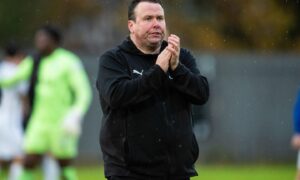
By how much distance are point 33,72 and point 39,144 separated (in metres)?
0.98

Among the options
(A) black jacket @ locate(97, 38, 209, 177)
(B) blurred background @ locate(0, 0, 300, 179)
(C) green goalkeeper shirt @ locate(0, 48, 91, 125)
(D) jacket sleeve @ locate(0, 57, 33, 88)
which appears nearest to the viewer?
(A) black jacket @ locate(97, 38, 209, 177)

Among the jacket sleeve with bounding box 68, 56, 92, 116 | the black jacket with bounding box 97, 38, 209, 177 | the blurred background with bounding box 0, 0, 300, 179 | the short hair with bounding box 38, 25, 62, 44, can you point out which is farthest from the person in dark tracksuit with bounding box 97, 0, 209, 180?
the blurred background with bounding box 0, 0, 300, 179

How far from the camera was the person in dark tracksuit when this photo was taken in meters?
9.05

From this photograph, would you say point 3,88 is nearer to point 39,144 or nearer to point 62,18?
point 39,144

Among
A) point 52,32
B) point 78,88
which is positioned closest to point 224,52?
point 78,88

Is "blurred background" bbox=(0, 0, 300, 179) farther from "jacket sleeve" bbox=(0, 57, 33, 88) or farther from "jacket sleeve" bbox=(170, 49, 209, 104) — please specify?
"jacket sleeve" bbox=(170, 49, 209, 104)

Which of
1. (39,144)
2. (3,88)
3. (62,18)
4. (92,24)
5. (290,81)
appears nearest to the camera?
(39,144)

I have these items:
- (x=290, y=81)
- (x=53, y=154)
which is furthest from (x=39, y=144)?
(x=290, y=81)

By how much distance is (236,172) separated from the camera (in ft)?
80.9

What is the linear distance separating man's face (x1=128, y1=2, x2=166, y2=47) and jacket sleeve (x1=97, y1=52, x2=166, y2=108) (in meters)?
0.24

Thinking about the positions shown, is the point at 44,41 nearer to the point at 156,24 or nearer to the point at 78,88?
the point at 78,88

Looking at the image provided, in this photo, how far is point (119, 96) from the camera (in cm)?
905

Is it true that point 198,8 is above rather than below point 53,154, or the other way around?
above

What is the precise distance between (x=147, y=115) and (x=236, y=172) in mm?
15748
